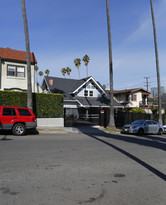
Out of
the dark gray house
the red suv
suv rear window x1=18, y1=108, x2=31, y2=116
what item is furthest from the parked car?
the dark gray house

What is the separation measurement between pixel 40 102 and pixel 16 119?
22.0 ft

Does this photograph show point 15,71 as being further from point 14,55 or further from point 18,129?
point 18,129

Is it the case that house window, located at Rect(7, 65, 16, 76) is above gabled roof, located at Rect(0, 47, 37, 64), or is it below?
below

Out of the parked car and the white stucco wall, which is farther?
the white stucco wall

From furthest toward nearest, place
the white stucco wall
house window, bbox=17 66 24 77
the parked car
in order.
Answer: house window, bbox=17 66 24 77
the white stucco wall
the parked car

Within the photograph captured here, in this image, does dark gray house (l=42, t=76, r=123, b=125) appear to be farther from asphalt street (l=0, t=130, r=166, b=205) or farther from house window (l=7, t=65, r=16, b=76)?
asphalt street (l=0, t=130, r=166, b=205)

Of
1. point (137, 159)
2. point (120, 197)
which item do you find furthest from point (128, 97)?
point (120, 197)

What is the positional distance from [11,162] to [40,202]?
2.96 m

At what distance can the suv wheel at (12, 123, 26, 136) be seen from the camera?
41.9 feet

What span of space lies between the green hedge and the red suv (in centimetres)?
474

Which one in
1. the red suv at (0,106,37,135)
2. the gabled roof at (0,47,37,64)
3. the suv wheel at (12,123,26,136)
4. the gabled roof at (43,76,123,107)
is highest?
the gabled roof at (0,47,37,64)

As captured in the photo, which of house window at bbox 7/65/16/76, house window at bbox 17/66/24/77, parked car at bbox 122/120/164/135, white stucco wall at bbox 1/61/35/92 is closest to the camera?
parked car at bbox 122/120/164/135

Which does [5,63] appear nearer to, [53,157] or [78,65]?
[53,157]

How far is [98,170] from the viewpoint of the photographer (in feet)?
18.9
